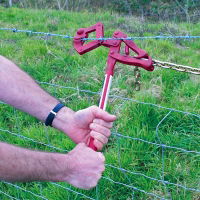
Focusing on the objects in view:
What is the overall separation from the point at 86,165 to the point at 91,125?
0.60 feet

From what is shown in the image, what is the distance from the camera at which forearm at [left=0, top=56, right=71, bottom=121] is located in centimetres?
180

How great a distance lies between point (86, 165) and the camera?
1.36m

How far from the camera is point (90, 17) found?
6.01 metres

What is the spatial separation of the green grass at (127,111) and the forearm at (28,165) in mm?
770

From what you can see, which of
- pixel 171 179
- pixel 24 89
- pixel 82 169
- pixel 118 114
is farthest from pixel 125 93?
pixel 82 169

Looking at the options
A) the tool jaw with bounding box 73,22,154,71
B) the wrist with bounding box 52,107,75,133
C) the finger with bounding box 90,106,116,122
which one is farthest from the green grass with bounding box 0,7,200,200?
the tool jaw with bounding box 73,22,154,71

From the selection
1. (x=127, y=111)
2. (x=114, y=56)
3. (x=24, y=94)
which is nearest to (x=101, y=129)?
(x=114, y=56)

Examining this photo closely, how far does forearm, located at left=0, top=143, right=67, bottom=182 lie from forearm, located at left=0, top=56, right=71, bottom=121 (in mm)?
403

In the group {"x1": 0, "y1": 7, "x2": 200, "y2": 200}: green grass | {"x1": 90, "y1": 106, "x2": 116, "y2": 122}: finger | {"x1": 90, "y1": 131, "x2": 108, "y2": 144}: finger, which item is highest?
{"x1": 90, "y1": 106, "x2": 116, "y2": 122}: finger

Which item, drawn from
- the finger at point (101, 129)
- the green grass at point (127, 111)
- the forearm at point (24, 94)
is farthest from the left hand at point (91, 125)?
A: the green grass at point (127, 111)

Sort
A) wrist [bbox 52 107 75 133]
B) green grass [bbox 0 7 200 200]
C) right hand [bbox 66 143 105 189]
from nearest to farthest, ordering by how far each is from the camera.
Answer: right hand [bbox 66 143 105 189] < wrist [bbox 52 107 75 133] < green grass [bbox 0 7 200 200]

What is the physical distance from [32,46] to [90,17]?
2044 mm

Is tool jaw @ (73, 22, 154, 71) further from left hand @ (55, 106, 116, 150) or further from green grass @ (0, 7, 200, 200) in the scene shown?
green grass @ (0, 7, 200, 200)

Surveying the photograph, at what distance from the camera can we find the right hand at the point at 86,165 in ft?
4.45
